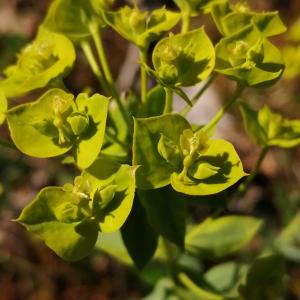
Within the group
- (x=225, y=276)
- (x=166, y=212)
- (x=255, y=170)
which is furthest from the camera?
(x=225, y=276)

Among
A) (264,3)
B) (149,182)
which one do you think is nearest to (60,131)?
(149,182)

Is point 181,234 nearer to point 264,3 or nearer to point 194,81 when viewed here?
point 194,81

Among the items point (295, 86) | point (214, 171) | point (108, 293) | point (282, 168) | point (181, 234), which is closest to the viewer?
point (214, 171)

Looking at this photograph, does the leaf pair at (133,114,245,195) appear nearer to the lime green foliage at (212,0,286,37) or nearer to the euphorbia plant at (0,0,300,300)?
the euphorbia plant at (0,0,300,300)

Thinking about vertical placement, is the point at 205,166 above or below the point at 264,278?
above

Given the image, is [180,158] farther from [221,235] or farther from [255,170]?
[221,235]

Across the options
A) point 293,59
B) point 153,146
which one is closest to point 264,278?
point 153,146
